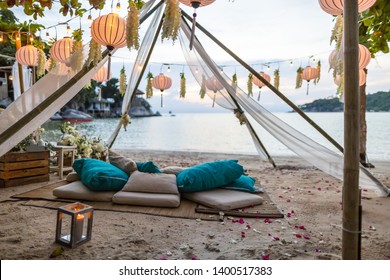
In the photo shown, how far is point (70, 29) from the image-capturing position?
4160 millimetres

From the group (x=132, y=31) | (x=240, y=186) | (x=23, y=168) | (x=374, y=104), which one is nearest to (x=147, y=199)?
(x=240, y=186)

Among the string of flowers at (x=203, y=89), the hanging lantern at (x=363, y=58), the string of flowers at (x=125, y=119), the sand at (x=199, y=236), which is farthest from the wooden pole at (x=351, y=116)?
the string of flowers at (x=125, y=119)

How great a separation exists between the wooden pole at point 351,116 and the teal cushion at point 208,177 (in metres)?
2.00

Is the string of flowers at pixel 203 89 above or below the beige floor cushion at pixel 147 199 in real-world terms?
above

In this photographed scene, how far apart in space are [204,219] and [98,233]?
993 millimetres

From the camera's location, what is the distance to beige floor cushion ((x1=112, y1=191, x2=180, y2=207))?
3.04 m

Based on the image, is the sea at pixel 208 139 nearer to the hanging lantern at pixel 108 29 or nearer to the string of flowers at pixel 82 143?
the string of flowers at pixel 82 143

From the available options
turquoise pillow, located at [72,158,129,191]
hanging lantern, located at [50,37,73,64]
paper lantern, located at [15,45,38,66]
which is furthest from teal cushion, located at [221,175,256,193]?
paper lantern, located at [15,45,38,66]

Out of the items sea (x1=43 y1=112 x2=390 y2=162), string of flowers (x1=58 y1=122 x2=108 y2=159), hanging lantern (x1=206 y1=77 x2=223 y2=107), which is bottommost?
sea (x1=43 y1=112 x2=390 y2=162)

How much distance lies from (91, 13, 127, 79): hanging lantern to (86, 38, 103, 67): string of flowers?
0.06m

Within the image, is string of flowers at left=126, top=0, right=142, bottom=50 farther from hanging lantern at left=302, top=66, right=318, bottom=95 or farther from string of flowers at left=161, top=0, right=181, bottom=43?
hanging lantern at left=302, top=66, right=318, bottom=95

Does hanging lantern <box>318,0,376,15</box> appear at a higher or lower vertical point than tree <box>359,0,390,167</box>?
lower

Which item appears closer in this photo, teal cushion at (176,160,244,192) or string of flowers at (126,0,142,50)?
string of flowers at (126,0,142,50)

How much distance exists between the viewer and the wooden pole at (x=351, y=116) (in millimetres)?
1325
